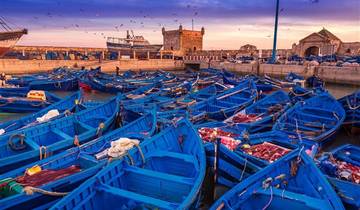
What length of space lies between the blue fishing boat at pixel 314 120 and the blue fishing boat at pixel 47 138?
757 cm

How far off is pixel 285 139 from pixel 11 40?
44657 mm

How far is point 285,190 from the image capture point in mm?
6570

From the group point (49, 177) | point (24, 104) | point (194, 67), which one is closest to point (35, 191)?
point (49, 177)

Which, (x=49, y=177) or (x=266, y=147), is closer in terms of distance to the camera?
(x=49, y=177)

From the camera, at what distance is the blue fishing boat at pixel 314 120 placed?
1216 centimetres

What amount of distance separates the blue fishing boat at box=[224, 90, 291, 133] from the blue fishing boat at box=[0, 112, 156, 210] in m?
5.69

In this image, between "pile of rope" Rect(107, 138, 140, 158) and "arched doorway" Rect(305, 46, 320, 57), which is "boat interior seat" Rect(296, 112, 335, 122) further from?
"arched doorway" Rect(305, 46, 320, 57)

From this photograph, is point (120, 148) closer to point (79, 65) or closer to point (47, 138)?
point (47, 138)

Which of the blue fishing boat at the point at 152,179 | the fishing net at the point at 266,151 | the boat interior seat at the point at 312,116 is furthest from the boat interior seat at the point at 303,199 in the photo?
the boat interior seat at the point at 312,116

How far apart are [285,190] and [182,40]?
237 ft

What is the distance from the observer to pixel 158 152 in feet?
26.1

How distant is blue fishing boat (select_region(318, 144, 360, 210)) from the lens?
6545mm

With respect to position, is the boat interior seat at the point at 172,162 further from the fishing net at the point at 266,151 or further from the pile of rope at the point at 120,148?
the fishing net at the point at 266,151

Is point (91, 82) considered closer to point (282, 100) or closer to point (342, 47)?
point (282, 100)
